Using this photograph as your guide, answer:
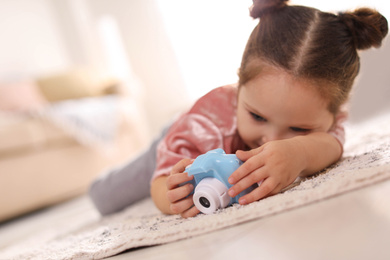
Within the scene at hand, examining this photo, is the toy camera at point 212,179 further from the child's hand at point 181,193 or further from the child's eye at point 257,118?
the child's eye at point 257,118

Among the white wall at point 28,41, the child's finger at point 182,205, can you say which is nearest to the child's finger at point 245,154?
the child's finger at point 182,205

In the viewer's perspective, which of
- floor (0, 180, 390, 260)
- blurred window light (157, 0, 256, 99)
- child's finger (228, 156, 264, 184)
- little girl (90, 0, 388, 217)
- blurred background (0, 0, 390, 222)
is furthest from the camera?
blurred window light (157, 0, 256, 99)

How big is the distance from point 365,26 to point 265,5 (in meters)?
0.20

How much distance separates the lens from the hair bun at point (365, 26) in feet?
2.38

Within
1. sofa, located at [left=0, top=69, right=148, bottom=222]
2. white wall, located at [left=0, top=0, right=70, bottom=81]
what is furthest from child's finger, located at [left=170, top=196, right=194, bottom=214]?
white wall, located at [left=0, top=0, right=70, bottom=81]

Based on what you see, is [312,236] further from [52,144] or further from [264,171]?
[52,144]

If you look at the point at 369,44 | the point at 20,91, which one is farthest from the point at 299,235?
the point at 20,91

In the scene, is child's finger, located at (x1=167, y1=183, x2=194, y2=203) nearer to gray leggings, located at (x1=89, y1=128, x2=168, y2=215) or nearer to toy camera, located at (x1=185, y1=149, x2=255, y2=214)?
→ toy camera, located at (x1=185, y1=149, x2=255, y2=214)

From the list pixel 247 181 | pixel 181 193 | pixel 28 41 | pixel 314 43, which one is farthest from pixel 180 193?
pixel 28 41

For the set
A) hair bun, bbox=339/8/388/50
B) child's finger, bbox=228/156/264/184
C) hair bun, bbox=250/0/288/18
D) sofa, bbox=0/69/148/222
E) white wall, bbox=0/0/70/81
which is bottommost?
sofa, bbox=0/69/148/222

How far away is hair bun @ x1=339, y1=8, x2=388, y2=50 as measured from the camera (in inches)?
28.5

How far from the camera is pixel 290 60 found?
69cm

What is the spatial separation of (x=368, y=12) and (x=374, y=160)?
323 millimetres

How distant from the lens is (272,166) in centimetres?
55
